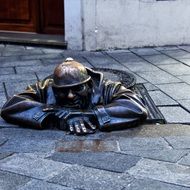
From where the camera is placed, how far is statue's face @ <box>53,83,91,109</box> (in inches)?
187

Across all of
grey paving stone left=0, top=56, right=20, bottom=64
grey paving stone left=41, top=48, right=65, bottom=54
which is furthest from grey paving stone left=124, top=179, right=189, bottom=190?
grey paving stone left=41, top=48, right=65, bottom=54

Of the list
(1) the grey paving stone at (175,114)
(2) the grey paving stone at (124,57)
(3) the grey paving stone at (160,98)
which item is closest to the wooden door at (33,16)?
(2) the grey paving stone at (124,57)

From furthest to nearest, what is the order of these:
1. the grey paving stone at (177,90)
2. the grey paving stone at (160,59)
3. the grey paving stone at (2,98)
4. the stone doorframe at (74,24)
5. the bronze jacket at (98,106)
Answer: the stone doorframe at (74,24) → the grey paving stone at (160,59) → the grey paving stone at (177,90) → the grey paving stone at (2,98) → the bronze jacket at (98,106)

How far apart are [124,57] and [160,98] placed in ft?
8.76

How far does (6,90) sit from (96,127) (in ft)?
6.31

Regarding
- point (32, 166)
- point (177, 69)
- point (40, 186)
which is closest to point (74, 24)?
point (177, 69)

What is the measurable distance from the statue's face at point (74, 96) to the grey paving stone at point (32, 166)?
0.80 metres

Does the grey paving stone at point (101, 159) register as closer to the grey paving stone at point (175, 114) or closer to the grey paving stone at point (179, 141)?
the grey paving stone at point (179, 141)

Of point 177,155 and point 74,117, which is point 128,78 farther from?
point 177,155

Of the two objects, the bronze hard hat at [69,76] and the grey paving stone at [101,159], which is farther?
the bronze hard hat at [69,76]

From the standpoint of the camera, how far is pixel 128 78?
6320 mm

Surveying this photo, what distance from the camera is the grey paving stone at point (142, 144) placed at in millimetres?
4348

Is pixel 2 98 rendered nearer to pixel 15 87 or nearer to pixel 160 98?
pixel 15 87

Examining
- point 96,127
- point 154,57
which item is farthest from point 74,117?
point 154,57
